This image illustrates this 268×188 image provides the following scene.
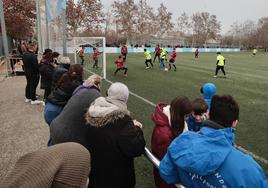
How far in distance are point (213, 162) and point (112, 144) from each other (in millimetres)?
1089

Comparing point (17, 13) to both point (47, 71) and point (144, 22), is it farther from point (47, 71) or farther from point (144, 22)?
point (144, 22)

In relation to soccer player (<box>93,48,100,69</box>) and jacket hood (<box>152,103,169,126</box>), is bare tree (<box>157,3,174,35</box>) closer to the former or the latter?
soccer player (<box>93,48,100,69</box>)

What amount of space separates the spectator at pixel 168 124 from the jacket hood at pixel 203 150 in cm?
80

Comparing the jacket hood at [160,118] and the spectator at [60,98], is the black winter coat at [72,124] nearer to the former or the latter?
the jacket hood at [160,118]

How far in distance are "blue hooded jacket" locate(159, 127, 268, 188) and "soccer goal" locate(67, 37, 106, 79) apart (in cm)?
1455

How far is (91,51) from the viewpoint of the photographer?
1978 cm

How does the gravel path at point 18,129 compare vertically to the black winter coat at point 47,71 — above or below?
below

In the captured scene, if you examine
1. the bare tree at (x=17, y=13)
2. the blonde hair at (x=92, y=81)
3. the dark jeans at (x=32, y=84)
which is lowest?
the dark jeans at (x=32, y=84)

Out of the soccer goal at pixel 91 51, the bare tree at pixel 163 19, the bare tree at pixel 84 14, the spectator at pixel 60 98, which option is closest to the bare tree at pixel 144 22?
the bare tree at pixel 163 19

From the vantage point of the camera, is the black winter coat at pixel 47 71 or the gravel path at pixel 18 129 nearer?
the gravel path at pixel 18 129

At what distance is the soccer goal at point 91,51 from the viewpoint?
17312mm

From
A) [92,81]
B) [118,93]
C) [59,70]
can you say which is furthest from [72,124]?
[59,70]

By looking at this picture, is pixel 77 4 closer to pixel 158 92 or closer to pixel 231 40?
→ pixel 158 92

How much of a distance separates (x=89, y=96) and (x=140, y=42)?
261 ft
